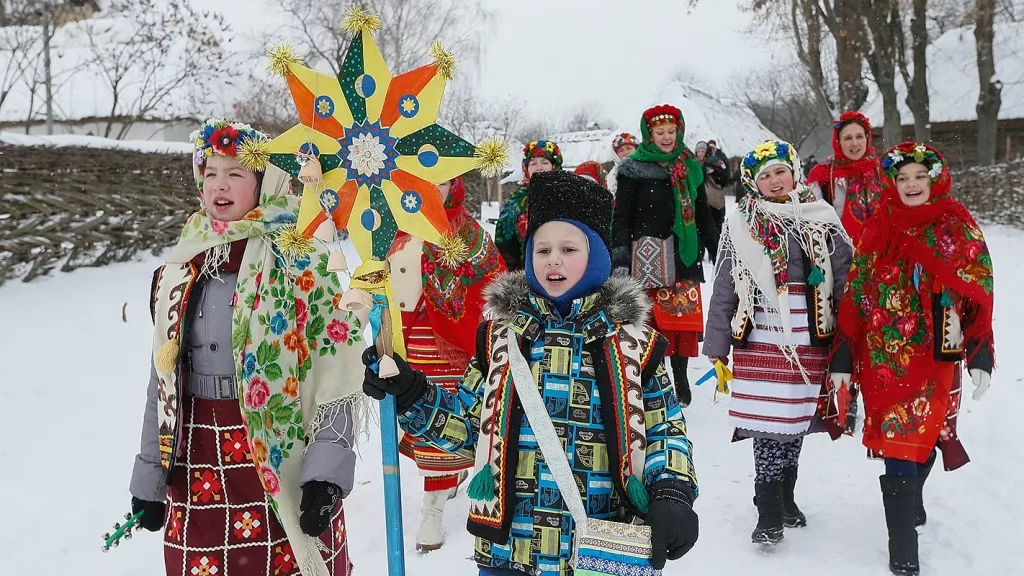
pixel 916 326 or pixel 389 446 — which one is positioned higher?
pixel 916 326

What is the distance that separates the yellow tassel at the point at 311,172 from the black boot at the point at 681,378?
395 cm

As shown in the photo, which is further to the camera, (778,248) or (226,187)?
(778,248)

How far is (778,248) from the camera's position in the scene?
359 cm

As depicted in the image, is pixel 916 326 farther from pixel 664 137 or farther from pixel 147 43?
pixel 147 43

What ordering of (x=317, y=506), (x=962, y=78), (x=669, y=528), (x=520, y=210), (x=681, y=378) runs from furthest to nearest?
1. (x=962, y=78)
2. (x=681, y=378)
3. (x=520, y=210)
4. (x=317, y=506)
5. (x=669, y=528)

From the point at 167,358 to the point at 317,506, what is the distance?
0.59 m

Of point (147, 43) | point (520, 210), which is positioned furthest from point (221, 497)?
point (147, 43)

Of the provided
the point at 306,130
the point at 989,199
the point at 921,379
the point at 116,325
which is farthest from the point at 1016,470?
the point at 989,199

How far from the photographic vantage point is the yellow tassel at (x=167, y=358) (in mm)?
Answer: 2160

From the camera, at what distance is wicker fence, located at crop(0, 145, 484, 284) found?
751cm

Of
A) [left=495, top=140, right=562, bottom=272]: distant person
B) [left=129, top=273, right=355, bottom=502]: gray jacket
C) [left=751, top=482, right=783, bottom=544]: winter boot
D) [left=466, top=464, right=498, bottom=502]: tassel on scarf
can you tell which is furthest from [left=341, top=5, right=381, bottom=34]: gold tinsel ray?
[left=495, top=140, right=562, bottom=272]: distant person

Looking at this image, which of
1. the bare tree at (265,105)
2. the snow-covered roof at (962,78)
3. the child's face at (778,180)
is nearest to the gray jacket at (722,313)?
the child's face at (778,180)

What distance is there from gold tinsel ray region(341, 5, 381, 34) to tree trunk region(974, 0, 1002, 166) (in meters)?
18.9

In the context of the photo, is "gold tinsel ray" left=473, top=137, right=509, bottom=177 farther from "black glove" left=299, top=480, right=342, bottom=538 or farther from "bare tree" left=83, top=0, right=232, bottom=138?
"bare tree" left=83, top=0, right=232, bottom=138
